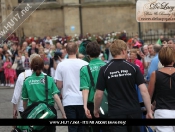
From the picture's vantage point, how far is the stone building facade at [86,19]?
3178cm

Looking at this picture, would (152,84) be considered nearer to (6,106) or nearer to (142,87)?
(142,87)

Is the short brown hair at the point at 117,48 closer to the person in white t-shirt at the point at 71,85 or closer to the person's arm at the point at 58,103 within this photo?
the person's arm at the point at 58,103

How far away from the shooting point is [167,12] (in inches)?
394

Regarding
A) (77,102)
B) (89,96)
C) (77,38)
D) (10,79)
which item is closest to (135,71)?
(89,96)

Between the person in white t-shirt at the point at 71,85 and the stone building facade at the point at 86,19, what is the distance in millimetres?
Result: 22443

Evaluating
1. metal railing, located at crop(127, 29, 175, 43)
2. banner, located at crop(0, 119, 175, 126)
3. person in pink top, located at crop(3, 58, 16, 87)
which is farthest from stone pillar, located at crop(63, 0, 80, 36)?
banner, located at crop(0, 119, 175, 126)

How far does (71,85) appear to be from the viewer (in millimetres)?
9031

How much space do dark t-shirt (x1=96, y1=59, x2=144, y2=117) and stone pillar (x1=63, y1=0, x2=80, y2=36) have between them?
24.2 m

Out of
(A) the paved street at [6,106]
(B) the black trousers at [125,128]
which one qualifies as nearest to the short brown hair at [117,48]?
(B) the black trousers at [125,128]

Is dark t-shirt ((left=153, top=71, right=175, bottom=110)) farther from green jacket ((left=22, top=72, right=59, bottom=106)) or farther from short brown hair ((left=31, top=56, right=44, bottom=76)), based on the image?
short brown hair ((left=31, top=56, right=44, bottom=76))

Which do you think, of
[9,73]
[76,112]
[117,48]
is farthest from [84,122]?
[9,73]

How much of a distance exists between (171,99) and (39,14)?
2496cm

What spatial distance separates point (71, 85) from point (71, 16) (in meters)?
22.7

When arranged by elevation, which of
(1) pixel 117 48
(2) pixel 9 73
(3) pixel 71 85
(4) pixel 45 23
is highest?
(1) pixel 117 48
